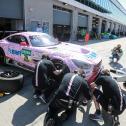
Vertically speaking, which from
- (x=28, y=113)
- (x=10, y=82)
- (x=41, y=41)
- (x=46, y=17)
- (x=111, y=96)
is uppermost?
(x=46, y=17)

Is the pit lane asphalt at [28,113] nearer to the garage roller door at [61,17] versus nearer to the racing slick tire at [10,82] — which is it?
the racing slick tire at [10,82]

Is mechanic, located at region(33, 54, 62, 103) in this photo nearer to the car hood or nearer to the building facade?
the car hood

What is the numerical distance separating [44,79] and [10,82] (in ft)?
4.00

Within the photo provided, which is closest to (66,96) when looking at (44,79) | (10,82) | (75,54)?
(44,79)

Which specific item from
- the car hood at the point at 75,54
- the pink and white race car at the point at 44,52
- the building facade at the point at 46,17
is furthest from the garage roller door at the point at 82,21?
the car hood at the point at 75,54

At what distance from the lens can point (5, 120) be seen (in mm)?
4570

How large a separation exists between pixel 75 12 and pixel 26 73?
21570 millimetres

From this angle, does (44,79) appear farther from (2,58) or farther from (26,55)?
(2,58)

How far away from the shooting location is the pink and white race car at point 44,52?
20.5ft

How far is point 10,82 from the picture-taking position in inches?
234

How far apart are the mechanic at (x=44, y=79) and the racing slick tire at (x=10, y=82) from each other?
31.6 inches

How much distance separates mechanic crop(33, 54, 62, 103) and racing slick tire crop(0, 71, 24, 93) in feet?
2.63

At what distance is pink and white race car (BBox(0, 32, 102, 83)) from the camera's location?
625 centimetres

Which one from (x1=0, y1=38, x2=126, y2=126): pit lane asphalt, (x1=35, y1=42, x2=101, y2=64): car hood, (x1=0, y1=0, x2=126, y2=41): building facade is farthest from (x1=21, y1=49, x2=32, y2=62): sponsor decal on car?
(x1=0, y1=0, x2=126, y2=41): building facade
